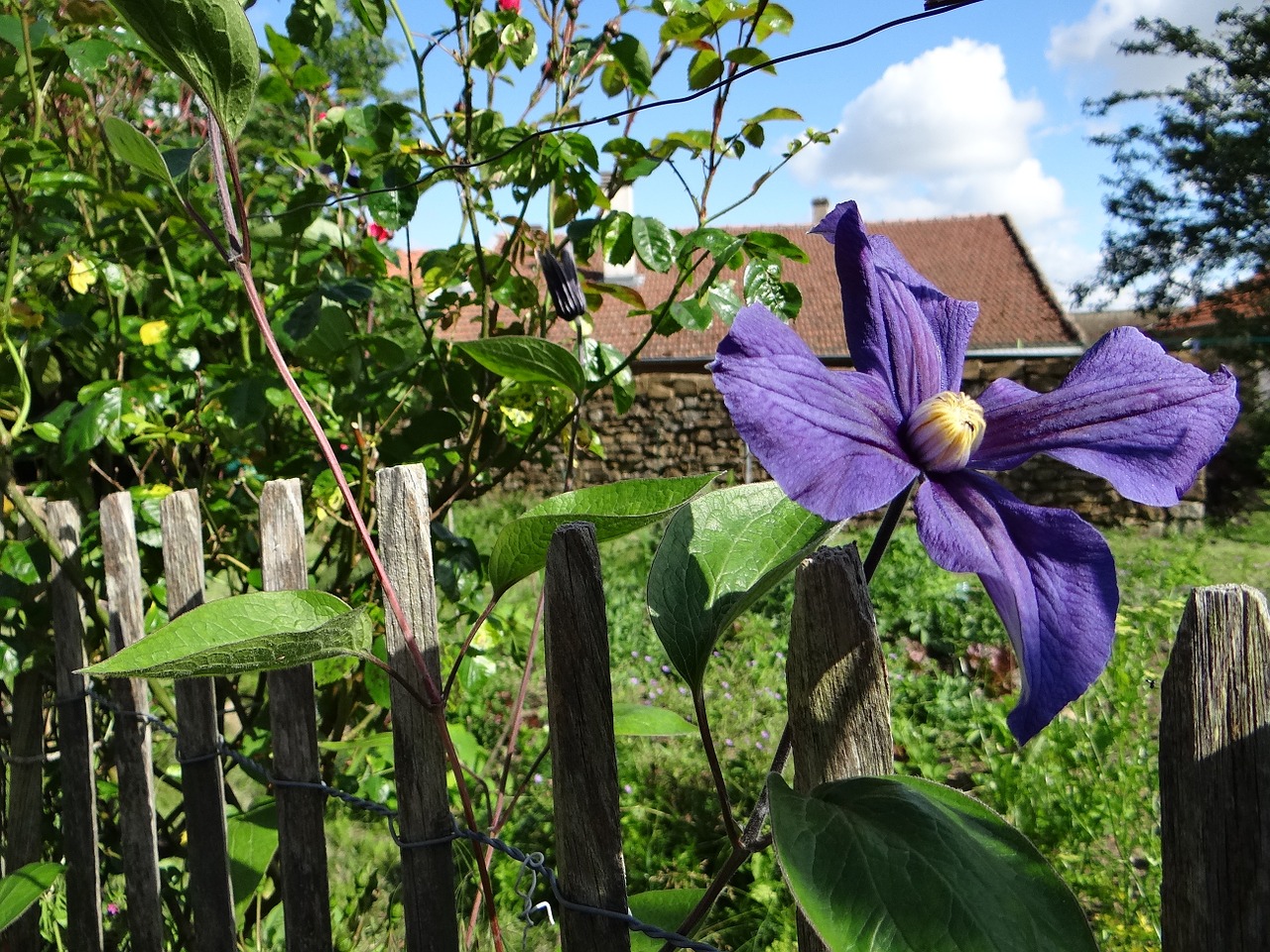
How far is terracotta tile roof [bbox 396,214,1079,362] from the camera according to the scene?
16531 millimetres

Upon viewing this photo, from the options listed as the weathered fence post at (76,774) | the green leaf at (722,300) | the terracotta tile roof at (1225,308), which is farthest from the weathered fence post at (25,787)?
the terracotta tile roof at (1225,308)

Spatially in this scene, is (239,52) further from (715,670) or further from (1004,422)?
(715,670)

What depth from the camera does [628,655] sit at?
466cm

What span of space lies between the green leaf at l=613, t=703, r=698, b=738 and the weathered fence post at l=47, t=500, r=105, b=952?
3.44ft

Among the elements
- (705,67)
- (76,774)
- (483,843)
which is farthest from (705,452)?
(483,843)

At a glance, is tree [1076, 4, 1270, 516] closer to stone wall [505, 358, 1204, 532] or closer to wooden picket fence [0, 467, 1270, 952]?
stone wall [505, 358, 1204, 532]

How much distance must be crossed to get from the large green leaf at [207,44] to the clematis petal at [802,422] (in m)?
0.43

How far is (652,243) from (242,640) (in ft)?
2.74

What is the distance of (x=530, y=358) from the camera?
963mm

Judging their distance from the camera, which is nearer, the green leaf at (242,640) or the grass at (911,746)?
the green leaf at (242,640)

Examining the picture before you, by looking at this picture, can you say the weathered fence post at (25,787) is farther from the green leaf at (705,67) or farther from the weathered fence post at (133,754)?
the green leaf at (705,67)

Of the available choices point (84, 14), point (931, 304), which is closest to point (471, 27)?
point (84, 14)

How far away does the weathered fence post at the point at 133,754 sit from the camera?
1.48 metres

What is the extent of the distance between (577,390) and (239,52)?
468 mm
